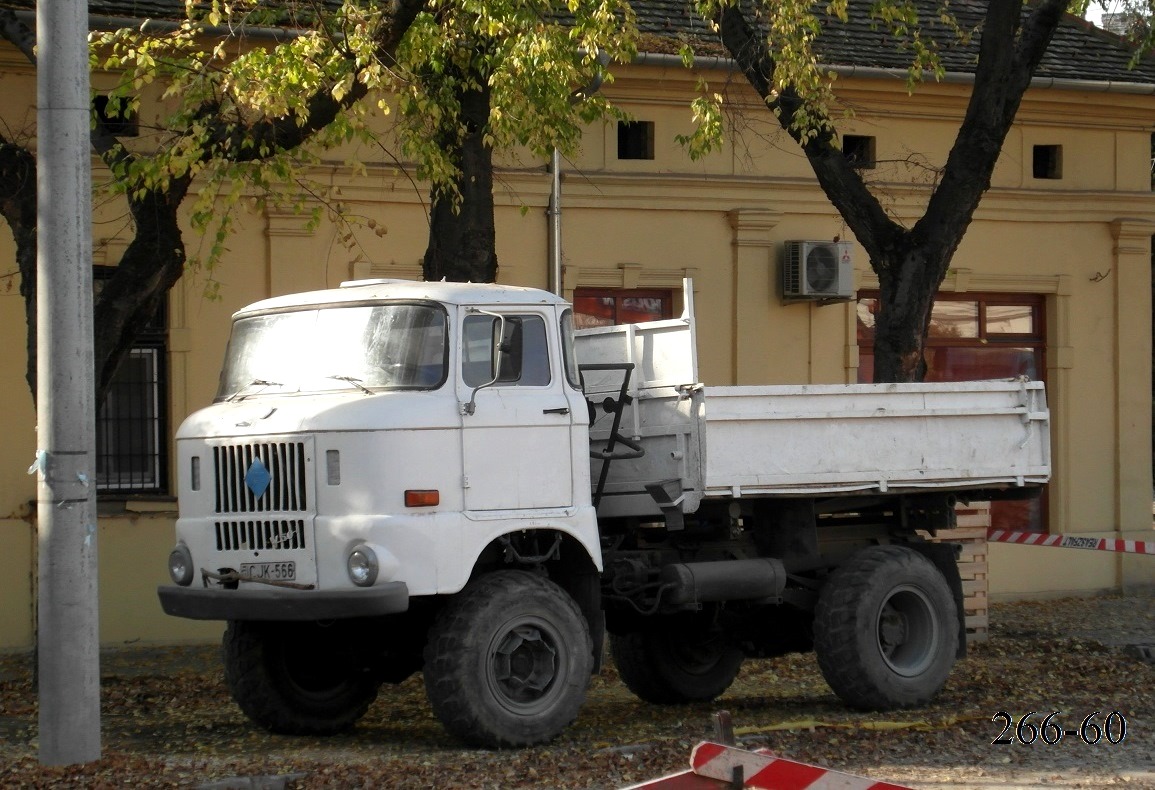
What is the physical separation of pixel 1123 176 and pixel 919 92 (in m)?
2.72

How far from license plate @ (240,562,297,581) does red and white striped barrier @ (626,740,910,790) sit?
3.70 m

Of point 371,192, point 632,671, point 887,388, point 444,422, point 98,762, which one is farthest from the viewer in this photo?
point 371,192

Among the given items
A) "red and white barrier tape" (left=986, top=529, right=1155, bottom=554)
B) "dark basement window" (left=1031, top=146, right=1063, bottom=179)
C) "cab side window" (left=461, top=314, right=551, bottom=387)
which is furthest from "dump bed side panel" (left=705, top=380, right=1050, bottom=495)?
"dark basement window" (left=1031, top=146, right=1063, bottom=179)

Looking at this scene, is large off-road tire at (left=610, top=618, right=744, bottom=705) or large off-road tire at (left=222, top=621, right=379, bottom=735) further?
large off-road tire at (left=610, top=618, right=744, bottom=705)

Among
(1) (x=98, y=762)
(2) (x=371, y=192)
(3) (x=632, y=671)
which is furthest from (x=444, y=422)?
(2) (x=371, y=192)

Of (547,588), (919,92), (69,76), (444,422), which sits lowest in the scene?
(547,588)

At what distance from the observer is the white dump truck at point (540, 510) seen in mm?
8664

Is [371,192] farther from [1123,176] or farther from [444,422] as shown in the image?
[1123,176]

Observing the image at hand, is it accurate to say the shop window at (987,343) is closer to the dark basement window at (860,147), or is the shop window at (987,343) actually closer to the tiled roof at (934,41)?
the dark basement window at (860,147)

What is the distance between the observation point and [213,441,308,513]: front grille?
28.6 feet

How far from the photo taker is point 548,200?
51.1 feet

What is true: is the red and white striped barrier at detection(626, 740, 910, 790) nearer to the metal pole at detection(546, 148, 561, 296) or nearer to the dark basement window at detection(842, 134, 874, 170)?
the metal pole at detection(546, 148, 561, 296)

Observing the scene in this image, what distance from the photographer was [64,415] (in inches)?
320

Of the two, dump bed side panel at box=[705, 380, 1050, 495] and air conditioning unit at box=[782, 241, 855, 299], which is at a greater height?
air conditioning unit at box=[782, 241, 855, 299]
